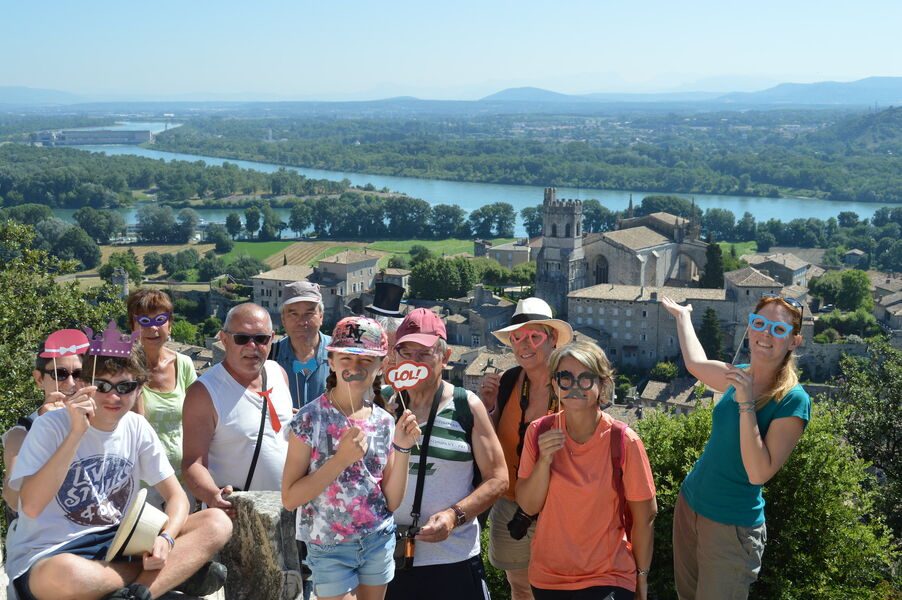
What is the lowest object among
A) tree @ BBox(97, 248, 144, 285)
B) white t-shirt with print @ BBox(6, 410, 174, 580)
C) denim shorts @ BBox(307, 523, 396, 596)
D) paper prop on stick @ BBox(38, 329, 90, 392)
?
tree @ BBox(97, 248, 144, 285)

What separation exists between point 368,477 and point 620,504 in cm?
70

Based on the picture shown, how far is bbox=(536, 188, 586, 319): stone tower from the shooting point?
34062mm

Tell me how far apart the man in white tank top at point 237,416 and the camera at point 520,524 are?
2.57ft

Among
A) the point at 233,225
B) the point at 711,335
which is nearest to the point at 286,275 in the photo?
the point at 711,335

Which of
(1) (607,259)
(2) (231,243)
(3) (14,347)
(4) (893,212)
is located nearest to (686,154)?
(4) (893,212)

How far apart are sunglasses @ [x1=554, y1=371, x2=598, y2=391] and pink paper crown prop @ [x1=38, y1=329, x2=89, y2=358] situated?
1.35m

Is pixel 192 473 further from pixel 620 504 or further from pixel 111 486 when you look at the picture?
pixel 620 504

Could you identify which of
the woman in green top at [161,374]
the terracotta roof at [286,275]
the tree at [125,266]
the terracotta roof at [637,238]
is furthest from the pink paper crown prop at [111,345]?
the tree at [125,266]

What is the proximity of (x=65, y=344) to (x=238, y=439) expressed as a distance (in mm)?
609

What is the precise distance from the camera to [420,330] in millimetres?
2883

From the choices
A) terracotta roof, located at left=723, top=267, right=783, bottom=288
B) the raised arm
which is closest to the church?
terracotta roof, located at left=723, top=267, right=783, bottom=288

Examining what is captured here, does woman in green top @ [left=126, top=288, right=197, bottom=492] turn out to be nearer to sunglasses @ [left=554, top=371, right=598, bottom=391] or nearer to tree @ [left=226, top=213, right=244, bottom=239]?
sunglasses @ [left=554, top=371, right=598, bottom=391]

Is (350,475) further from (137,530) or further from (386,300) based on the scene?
(386,300)

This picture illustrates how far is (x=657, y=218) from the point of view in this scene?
38.7 metres
